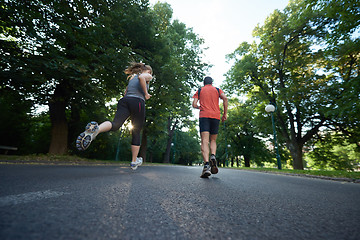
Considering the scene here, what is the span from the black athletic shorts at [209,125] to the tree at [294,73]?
11761 millimetres

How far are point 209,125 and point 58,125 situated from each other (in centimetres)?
841

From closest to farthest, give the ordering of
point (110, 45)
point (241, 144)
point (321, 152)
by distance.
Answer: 1. point (110, 45)
2. point (321, 152)
3. point (241, 144)

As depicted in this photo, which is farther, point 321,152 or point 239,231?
point 321,152

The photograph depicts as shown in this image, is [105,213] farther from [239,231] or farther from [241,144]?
[241,144]

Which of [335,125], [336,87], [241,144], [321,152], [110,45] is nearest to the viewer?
[110,45]

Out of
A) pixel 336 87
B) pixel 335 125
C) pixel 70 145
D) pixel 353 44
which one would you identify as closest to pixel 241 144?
pixel 335 125

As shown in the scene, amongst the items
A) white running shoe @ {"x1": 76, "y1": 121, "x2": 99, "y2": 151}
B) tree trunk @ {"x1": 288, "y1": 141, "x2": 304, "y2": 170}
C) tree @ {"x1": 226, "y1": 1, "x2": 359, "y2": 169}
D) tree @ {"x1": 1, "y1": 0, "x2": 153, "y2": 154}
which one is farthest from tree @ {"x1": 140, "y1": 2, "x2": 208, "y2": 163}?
tree trunk @ {"x1": 288, "y1": 141, "x2": 304, "y2": 170}

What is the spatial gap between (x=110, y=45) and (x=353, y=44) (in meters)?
12.4

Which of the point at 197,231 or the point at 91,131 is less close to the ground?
the point at 91,131

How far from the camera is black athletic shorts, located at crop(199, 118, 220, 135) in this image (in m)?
4.17

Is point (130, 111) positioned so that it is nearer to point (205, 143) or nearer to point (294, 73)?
point (205, 143)

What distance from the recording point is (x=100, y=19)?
758 centimetres

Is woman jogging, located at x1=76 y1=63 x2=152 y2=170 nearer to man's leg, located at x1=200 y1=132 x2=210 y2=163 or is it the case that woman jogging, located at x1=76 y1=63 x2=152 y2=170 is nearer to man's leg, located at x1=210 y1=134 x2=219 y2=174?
man's leg, located at x1=200 y1=132 x2=210 y2=163

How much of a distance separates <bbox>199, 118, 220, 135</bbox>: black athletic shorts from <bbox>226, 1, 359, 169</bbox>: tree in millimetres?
11761
